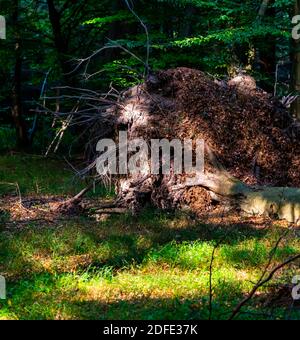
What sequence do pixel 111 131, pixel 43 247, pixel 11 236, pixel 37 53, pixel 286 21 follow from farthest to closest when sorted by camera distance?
pixel 37 53
pixel 286 21
pixel 111 131
pixel 11 236
pixel 43 247

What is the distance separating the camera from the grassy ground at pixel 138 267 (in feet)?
20.1

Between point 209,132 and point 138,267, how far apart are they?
16.7 ft

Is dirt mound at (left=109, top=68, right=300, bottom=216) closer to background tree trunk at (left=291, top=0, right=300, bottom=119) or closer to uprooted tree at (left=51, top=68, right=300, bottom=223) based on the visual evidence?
uprooted tree at (left=51, top=68, right=300, bottom=223)

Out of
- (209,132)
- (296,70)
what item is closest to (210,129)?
(209,132)

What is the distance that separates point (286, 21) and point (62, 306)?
10701mm

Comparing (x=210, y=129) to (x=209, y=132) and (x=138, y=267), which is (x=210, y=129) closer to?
(x=209, y=132)

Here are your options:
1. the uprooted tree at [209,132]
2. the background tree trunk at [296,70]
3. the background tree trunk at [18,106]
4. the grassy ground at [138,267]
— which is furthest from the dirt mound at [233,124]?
the background tree trunk at [18,106]

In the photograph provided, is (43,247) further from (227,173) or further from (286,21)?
(286,21)

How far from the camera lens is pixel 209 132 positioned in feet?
39.7

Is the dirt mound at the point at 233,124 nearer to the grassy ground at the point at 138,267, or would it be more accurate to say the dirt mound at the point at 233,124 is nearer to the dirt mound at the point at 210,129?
the dirt mound at the point at 210,129

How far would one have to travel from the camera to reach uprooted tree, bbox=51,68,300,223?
1126cm

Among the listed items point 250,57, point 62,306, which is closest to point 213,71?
point 250,57

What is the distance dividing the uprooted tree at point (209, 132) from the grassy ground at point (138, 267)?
82cm

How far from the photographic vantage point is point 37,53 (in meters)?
19.0
